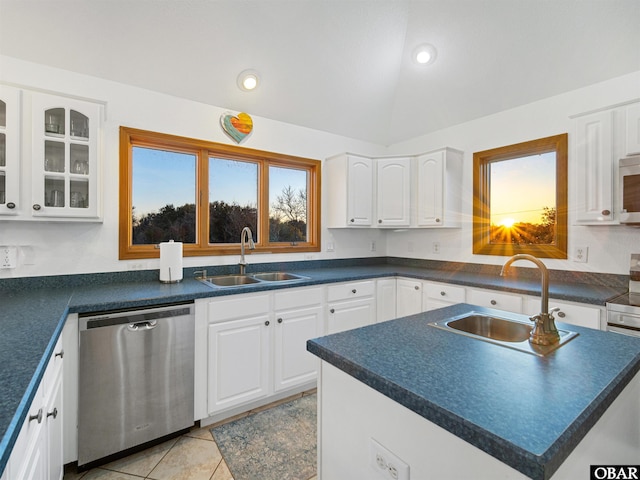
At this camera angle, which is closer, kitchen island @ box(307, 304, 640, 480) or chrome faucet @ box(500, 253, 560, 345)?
kitchen island @ box(307, 304, 640, 480)

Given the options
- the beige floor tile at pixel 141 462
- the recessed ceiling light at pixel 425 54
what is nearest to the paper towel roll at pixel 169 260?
the beige floor tile at pixel 141 462

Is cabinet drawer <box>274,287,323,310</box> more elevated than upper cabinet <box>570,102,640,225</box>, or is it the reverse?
upper cabinet <box>570,102,640,225</box>

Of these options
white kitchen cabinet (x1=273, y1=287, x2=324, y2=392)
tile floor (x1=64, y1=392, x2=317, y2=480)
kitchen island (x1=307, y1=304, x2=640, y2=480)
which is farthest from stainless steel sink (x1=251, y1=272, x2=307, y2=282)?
kitchen island (x1=307, y1=304, x2=640, y2=480)

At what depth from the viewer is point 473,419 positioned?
0.66 m

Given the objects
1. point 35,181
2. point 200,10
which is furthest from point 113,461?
point 200,10

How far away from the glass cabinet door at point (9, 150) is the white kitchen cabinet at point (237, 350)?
1.28 meters

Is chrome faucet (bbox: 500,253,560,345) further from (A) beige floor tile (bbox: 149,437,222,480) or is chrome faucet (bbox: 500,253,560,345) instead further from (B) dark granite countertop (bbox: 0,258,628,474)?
(A) beige floor tile (bbox: 149,437,222,480)

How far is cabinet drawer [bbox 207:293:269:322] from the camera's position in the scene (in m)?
2.14

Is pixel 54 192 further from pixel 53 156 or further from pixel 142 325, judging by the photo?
pixel 142 325

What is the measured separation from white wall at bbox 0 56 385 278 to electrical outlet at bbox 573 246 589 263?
2733 millimetres

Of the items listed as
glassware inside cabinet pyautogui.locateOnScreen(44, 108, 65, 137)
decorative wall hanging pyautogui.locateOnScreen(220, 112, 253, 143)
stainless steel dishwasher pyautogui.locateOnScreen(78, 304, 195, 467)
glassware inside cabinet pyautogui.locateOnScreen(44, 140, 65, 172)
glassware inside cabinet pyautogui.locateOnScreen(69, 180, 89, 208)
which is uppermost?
decorative wall hanging pyautogui.locateOnScreen(220, 112, 253, 143)

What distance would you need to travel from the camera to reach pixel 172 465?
1.82 metres

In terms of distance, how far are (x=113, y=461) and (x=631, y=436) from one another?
246cm

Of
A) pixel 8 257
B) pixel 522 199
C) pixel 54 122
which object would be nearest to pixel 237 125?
pixel 54 122
